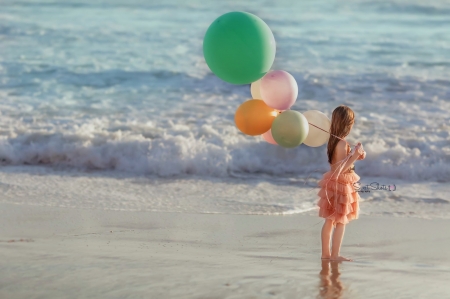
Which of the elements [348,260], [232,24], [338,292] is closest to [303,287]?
[338,292]

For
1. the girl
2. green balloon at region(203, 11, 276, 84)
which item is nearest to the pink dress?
the girl

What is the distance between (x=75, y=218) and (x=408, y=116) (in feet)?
20.3

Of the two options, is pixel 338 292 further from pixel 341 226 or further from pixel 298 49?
pixel 298 49

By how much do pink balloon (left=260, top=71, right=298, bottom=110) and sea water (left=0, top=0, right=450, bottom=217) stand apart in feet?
6.03

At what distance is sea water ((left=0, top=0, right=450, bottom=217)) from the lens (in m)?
7.12

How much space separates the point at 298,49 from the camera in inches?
611

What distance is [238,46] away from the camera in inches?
166

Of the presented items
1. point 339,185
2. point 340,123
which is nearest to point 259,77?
point 340,123

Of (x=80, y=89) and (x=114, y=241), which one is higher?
(x=80, y=89)

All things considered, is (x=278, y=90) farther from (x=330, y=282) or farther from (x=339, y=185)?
(x=330, y=282)

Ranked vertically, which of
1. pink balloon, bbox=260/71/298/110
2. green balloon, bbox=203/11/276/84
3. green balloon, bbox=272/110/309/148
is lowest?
green balloon, bbox=272/110/309/148

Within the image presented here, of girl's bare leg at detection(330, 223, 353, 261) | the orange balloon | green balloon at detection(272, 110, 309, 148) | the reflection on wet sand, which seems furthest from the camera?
girl's bare leg at detection(330, 223, 353, 261)

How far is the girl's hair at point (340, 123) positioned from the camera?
4.55m

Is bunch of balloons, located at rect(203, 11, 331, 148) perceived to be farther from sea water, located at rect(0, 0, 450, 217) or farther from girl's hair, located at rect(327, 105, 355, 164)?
sea water, located at rect(0, 0, 450, 217)
